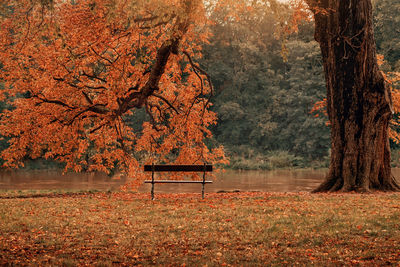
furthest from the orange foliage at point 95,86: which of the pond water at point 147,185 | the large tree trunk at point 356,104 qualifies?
the pond water at point 147,185

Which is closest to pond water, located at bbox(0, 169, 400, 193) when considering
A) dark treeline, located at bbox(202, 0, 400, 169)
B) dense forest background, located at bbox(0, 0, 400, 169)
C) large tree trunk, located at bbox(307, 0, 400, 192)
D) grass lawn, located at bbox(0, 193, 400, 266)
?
large tree trunk, located at bbox(307, 0, 400, 192)

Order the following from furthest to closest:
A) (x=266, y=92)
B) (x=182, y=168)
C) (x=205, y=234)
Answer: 1. (x=266, y=92)
2. (x=182, y=168)
3. (x=205, y=234)

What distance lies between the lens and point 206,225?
7.59 metres

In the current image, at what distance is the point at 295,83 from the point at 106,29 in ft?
127

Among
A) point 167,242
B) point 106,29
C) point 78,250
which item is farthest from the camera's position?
point 106,29

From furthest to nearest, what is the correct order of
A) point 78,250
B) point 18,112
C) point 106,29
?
point 18,112 < point 106,29 < point 78,250

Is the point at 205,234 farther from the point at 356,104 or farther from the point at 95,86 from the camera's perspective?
the point at 95,86

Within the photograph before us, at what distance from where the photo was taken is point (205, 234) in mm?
6953

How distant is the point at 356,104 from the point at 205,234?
8021 millimetres

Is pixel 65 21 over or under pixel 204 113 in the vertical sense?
over

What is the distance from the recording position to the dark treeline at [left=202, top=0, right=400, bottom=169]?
155ft

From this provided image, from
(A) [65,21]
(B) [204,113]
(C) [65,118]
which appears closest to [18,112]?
(C) [65,118]

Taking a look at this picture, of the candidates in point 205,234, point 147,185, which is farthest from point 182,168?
point 147,185

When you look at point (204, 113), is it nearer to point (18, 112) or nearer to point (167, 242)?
point (18, 112)
